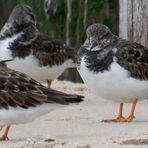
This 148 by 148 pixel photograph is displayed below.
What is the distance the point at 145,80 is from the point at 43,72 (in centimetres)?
282

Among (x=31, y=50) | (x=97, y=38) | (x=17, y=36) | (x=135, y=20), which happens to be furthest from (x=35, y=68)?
(x=97, y=38)

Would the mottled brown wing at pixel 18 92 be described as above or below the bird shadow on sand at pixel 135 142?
above

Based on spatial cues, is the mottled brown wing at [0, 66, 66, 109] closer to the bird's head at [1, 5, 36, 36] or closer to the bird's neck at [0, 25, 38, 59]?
the bird's neck at [0, 25, 38, 59]

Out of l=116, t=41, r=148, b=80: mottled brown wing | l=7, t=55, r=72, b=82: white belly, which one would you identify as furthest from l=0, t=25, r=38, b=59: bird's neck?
l=116, t=41, r=148, b=80: mottled brown wing

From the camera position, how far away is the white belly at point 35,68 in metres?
11.5

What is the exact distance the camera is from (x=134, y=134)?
7.95 metres

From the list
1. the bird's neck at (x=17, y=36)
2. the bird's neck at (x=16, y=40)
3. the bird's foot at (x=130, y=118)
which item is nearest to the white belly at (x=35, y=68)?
the bird's neck at (x=16, y=40)

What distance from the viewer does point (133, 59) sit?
31.2 ft

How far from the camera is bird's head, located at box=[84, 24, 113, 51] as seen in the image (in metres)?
9.49

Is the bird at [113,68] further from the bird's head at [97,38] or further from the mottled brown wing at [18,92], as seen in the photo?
the mottled brown wing at [18,92]

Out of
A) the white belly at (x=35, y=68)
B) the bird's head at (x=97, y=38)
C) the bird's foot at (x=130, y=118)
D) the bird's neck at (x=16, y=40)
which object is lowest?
the white belly at (x=35, y=68)

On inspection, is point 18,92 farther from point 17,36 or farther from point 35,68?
point 17,36

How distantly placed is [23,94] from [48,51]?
13.4 feet

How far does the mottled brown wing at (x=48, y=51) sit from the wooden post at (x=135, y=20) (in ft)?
3.85
